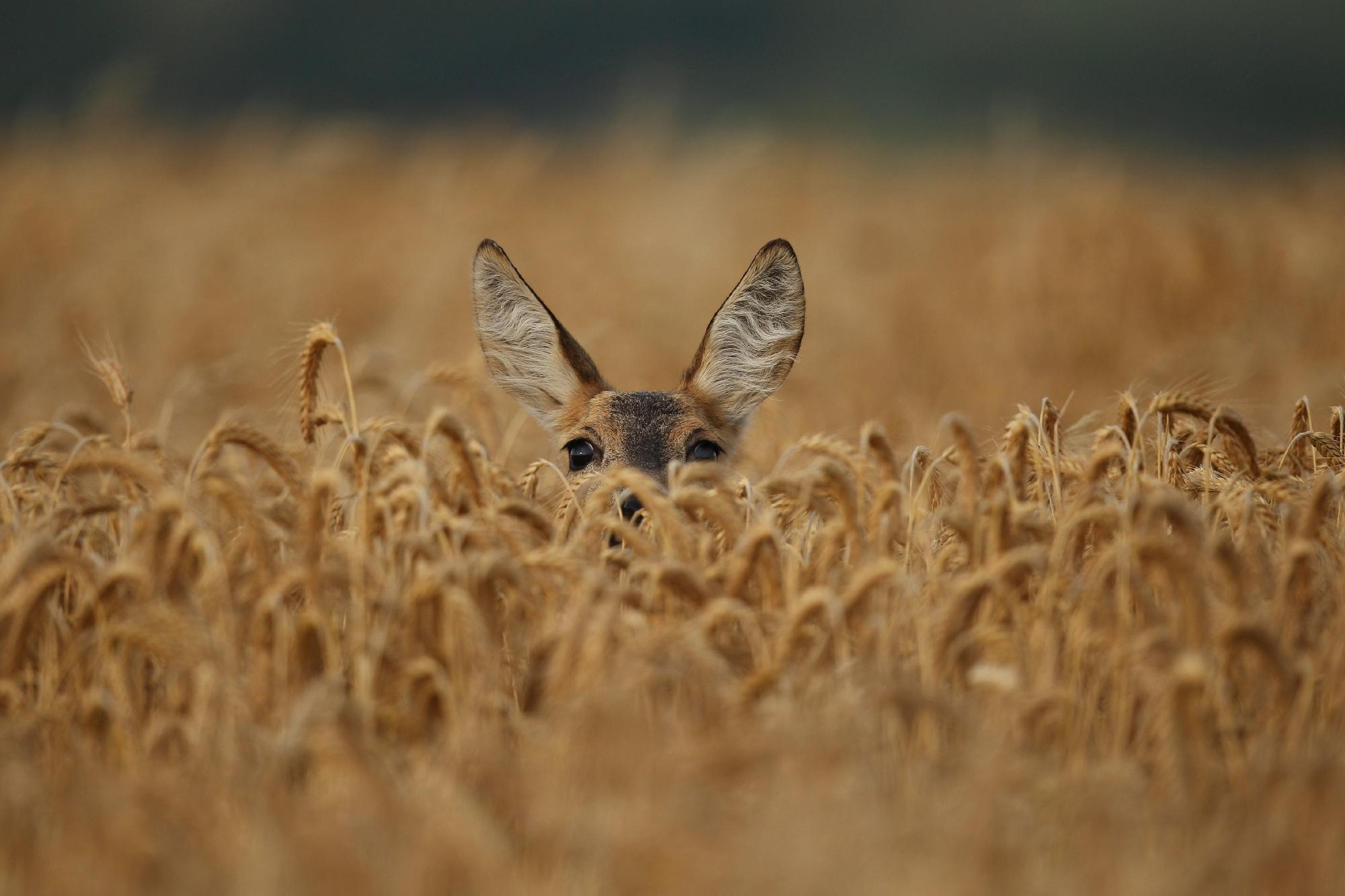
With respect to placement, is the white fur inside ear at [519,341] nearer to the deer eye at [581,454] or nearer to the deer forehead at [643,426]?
the deer forehead at [643,426]

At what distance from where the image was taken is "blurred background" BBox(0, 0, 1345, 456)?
34.3 ft

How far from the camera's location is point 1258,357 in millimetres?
10000

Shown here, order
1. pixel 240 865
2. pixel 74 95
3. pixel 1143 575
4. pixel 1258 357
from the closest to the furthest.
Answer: pixel 240 865 < pixel 1143 575 < pixel 1258 357 < pixel 74 95

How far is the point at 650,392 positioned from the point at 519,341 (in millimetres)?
737

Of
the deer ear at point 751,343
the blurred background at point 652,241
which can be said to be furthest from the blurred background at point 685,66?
the deer ear at point 751,343

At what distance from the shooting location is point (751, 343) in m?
7.18

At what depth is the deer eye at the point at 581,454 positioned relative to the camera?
650 cm

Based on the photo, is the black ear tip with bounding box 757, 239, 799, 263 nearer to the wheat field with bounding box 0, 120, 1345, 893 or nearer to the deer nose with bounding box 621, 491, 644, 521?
the wheat field with bounding box 0, 120, 1345, 893

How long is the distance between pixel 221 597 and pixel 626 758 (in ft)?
4.20

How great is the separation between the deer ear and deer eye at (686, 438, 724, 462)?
21.2 inches

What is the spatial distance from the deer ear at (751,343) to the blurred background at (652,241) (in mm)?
1015

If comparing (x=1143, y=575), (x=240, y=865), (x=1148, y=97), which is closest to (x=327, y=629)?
(x=240, y=865)

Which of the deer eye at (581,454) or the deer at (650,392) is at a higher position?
the deer at (650,392)

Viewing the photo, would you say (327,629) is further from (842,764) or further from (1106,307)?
(1106,307)
